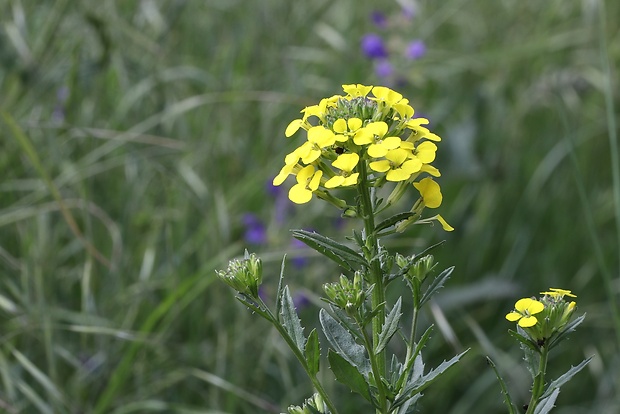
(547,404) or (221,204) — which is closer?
(547,404)

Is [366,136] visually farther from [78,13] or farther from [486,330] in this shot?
[486,330]

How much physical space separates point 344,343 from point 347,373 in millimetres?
89

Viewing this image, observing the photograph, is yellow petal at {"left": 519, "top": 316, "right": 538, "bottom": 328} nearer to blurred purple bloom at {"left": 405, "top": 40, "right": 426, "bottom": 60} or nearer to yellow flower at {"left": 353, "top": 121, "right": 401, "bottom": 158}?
yellow flower at {"left": 353, "top": 121, "right": 401, "bottom": 158}

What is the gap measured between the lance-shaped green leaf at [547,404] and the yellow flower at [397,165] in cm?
31

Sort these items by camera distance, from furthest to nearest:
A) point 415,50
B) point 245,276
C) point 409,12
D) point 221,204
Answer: point 409,12, point 415,50, point 221,204, point 245,276

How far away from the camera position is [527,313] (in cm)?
97

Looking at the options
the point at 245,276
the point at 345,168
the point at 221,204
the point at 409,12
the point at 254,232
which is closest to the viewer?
the point at 345,168

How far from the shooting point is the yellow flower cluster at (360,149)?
36.1 inches

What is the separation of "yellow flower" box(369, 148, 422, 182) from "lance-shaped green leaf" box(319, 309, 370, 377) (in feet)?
0.63

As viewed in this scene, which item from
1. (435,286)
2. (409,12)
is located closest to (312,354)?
(435,286)

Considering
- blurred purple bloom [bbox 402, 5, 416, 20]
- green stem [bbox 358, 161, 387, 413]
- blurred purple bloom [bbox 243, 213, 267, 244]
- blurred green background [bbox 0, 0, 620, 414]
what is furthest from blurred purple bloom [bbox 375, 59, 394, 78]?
green stem [bbox 358, 161, 387, 413]

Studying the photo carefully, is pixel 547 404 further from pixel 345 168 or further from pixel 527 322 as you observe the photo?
pixel 345 168

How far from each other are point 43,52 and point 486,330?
1573 millimetres

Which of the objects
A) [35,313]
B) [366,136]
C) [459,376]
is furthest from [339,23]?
[366,136]
